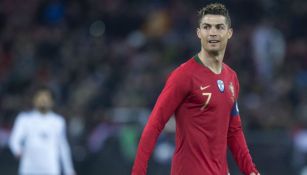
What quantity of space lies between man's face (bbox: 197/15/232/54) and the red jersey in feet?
0.51

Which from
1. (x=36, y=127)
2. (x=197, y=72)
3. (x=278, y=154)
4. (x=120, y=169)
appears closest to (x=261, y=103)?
(x=278, y=154)

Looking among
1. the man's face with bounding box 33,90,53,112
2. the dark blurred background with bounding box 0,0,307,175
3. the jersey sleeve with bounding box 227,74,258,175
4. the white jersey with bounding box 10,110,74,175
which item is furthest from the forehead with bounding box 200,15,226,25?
the dark blurred background with bounding box 0,0,307,175

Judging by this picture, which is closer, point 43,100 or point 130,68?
point 43,100

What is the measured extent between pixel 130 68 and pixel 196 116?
11.6 meters

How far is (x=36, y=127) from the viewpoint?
1268 cm

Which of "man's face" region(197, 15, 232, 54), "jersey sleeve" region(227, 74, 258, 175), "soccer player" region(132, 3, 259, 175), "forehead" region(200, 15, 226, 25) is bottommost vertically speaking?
"jersey sleeve" region(227, 74, 258, 175)

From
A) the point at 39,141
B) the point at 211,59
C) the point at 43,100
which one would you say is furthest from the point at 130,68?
the point at 211,59

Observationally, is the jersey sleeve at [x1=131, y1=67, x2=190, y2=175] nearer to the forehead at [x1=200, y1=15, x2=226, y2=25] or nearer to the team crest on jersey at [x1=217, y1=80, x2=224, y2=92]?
the team crest on jersey at [x1=217, y1=80, x2=224, y2=92]

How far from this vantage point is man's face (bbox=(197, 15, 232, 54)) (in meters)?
6.30

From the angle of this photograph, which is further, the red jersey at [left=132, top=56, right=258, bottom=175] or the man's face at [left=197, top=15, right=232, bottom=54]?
the man's face at [left=197, top=15, right=232, bottom=54]

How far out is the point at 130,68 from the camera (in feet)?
58.8

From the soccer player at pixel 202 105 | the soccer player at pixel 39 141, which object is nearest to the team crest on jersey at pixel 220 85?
the soccer player at pixel 202 105

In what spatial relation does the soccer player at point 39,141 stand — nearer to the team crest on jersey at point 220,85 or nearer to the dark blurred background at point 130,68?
the dark blurred background at point 130,68

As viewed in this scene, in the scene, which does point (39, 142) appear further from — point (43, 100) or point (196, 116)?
point (196, 116)
